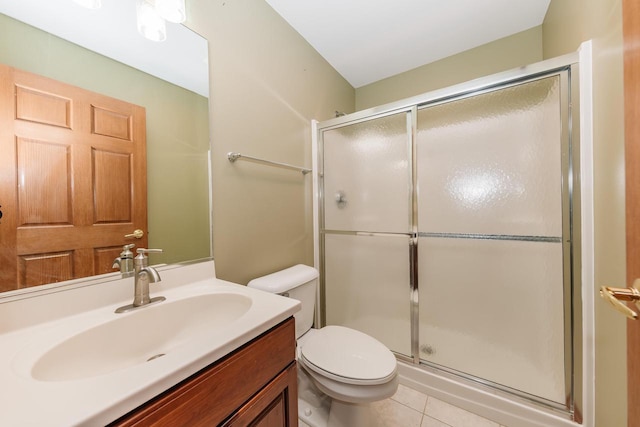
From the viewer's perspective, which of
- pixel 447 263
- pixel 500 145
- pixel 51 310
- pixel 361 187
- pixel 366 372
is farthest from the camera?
pixel 361 187

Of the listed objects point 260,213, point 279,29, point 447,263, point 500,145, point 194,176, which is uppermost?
point 279,29

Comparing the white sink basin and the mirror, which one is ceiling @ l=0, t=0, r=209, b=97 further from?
the white sink basin

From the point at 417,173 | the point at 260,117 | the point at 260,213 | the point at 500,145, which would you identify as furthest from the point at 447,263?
the point at 260,117

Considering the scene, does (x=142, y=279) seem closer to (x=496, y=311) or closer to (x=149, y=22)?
(x=149, y=22)

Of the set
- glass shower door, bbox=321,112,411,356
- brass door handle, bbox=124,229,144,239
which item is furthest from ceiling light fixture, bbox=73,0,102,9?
glass shower door, bbox=321,112,411,356

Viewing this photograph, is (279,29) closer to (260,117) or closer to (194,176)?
(260,117)

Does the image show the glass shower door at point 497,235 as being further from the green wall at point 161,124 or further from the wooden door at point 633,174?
the green wall at point 161,124

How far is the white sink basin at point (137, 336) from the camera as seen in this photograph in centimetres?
56

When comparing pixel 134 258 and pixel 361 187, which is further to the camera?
pixel 361 187

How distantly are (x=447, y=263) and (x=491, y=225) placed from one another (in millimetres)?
322

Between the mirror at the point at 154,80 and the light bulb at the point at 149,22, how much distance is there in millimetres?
20

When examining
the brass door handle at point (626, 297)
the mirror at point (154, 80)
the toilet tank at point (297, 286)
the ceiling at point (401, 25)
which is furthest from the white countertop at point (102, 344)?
the ceiling at point (401, 25)

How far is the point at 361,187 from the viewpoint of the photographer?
5.59ft

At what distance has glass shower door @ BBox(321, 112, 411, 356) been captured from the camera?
1557mm
